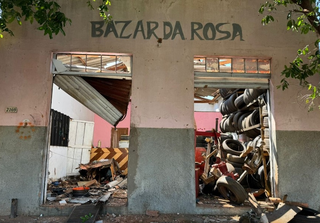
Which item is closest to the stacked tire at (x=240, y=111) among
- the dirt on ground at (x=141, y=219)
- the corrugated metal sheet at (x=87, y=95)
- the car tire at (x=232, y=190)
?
the car tire at (x=232, y=190)

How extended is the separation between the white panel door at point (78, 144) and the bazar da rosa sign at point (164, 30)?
20.1ft

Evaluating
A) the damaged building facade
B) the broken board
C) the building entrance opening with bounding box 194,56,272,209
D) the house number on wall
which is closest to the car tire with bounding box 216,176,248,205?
the building entrance opening with bounding box 194,56,272,209

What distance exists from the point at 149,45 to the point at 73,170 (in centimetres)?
731

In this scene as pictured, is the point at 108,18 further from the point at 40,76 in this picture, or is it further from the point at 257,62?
the point at 257,62

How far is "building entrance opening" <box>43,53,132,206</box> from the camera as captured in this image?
5715mm

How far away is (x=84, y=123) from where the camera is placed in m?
11.7

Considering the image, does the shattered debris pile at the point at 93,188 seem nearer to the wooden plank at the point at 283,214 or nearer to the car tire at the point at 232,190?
the car tire at the point at 232,190

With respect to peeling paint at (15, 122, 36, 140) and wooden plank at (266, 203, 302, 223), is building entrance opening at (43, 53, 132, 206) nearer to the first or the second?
peeling paint at (15, 122, 36, 140)

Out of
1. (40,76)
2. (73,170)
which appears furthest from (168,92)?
(73,170)

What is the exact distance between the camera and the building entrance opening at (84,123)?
225 inches

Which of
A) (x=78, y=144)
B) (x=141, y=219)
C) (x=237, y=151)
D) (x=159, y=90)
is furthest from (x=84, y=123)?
(x=141, y=219)

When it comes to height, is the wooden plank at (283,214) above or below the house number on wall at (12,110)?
below

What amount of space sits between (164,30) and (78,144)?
24.0 ft

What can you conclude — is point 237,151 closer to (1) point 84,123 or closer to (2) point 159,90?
(2) point 159,90
